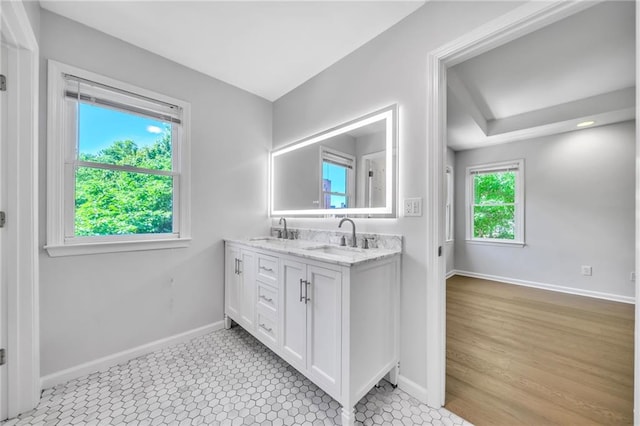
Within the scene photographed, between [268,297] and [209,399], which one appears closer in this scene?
[209,399]

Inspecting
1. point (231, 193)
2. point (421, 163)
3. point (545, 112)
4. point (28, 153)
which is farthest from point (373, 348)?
point (545, 112)

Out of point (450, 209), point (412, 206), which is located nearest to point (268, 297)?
point (412, 206)

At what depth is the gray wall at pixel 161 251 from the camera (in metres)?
1.64

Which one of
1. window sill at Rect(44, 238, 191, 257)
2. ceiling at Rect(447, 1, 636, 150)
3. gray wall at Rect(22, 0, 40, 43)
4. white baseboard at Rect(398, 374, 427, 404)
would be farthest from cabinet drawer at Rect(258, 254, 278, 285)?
ceiling at Rect(447, 1, 636, 150)

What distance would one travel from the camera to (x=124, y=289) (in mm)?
1875

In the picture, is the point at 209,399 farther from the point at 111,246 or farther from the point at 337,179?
the point at 337,179

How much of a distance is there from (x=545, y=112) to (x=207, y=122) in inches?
165

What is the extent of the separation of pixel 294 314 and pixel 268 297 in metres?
0.32

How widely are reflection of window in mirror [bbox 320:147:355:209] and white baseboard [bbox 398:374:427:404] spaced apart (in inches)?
50.5

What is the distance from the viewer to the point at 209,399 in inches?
58.2

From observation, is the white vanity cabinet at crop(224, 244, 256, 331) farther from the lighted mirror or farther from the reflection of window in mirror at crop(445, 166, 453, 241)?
the reflection of window in mirror at crop(445, 166, 453, 241)

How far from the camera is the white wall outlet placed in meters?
1.53

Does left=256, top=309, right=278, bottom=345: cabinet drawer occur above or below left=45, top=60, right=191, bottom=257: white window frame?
below

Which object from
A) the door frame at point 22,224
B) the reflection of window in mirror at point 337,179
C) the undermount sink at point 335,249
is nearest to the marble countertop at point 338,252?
the undermount sink at point 335,249
